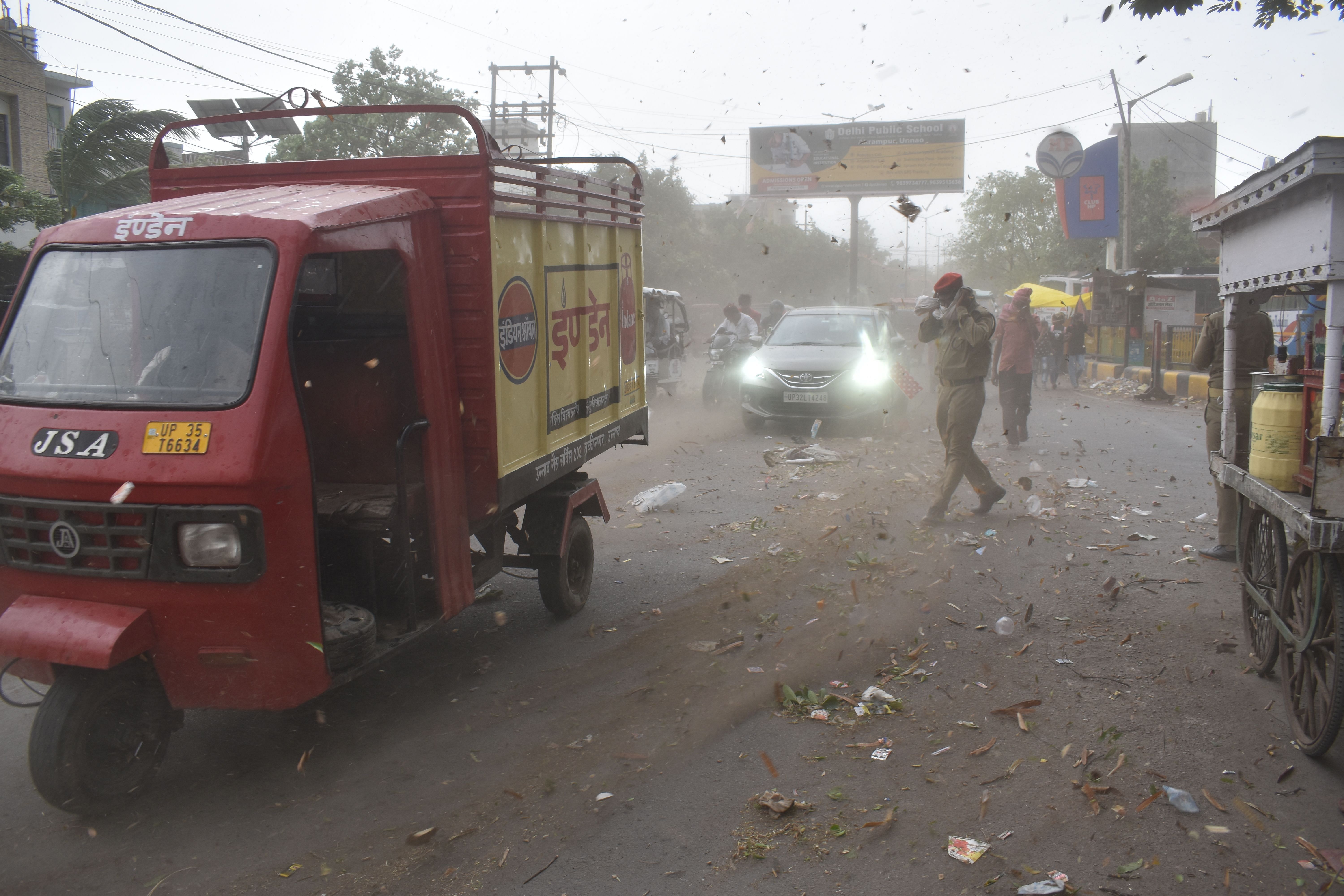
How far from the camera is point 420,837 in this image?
339 cm

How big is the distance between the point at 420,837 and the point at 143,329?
213cm

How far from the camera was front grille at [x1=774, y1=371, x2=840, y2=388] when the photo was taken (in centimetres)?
1307

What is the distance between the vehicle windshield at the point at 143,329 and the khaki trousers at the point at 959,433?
5723 millimetres

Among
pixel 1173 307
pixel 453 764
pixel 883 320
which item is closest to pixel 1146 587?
pixel 453 764

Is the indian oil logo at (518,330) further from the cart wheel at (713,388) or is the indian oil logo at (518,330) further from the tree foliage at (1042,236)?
the tree foliage at (1042,236)

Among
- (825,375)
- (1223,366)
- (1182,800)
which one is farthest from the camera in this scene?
(825,375)

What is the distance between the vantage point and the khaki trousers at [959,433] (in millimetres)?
7887

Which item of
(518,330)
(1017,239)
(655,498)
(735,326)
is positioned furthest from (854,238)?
(518,330)

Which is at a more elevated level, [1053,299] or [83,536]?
[1053,299]

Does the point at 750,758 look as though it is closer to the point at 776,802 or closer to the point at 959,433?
the point at 776,802

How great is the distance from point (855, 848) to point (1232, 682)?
2539 millimetres

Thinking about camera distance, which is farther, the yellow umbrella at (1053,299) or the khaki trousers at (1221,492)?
the yellow umbrella at (1053,299)

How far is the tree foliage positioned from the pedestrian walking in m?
9.62

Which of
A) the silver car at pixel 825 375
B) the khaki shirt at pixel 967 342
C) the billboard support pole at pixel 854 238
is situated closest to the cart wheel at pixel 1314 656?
the khaki shirt at pixel 967 342
